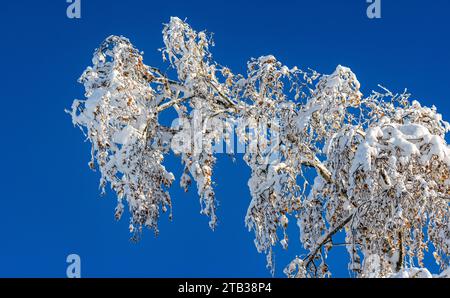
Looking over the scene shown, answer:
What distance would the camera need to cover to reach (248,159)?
782cm

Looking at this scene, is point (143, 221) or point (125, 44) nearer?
point (143, 221)

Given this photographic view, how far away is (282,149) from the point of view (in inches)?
283

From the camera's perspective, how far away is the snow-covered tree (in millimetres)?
6020

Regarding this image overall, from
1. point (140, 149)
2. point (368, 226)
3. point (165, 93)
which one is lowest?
point (368, 226)

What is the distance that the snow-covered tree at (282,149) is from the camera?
6.02 m

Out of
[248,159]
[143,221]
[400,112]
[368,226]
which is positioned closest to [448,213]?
[368,226]
